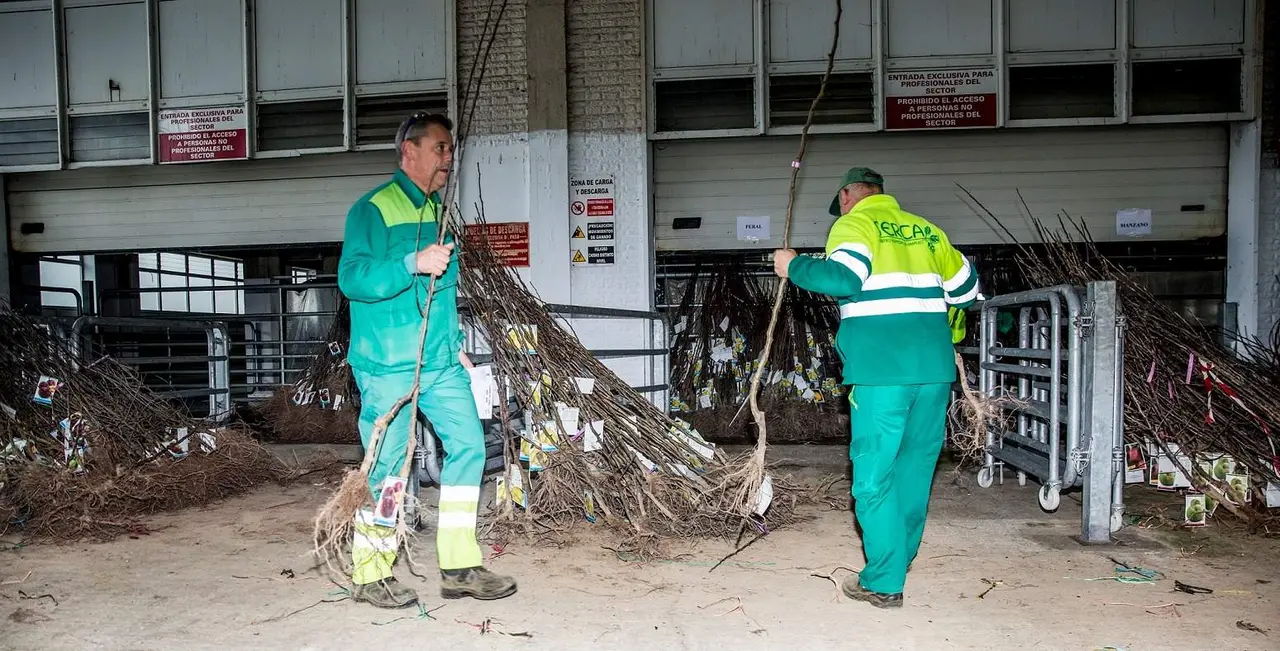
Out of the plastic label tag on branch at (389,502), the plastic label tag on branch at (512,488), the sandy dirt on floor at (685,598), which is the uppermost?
the plastic label tag on branch at (389,502)

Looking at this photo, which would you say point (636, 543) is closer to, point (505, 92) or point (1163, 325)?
point (1163, 325)

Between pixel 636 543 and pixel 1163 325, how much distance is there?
3366 mm

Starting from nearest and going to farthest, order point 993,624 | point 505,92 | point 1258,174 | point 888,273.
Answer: point 993,624
point 888,273
point 1258,174
point 505,92

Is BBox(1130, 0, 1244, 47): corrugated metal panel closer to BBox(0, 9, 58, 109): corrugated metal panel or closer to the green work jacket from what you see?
the green work jacket

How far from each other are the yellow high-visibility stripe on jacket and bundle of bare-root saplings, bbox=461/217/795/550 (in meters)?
1.10

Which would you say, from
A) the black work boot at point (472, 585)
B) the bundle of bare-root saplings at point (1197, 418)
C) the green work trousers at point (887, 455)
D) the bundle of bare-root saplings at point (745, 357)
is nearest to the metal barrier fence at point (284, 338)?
the bundle of bare-root saplings at point (745, 357)

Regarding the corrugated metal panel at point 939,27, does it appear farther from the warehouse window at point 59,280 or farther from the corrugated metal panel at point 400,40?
the warehouse window at point 59,280

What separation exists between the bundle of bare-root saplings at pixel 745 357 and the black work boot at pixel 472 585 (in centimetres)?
451

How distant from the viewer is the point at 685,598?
3.17 m

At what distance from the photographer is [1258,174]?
6875mm

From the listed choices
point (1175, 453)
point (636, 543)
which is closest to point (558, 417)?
point (636, 543)

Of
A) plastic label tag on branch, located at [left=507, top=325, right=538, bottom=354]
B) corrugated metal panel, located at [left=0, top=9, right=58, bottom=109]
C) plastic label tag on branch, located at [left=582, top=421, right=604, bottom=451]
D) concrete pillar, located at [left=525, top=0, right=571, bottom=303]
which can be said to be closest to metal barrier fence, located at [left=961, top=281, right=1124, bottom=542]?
plastic label tag on branch, located at [left=582, top=421, right=604, bottom=451]

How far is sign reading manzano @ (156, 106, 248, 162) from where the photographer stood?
780 centimetres

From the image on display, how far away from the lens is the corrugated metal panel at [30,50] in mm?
8094
